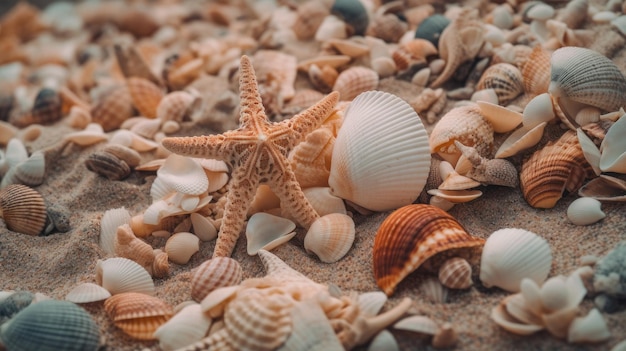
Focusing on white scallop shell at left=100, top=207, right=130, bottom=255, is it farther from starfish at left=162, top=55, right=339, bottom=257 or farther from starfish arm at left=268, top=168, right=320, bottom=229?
starfish arm at left=268, top=168, right=320, bottom=229

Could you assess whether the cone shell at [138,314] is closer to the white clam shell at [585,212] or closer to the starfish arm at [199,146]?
the starfish arm at [199,146]

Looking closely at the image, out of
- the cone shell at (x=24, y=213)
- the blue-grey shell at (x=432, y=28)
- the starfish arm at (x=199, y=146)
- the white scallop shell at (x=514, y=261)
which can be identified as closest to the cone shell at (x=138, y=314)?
the starfish arm at (x=199, y=146)

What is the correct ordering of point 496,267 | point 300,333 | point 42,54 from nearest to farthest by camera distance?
point 300,333 → point 496,267 → point 42,54

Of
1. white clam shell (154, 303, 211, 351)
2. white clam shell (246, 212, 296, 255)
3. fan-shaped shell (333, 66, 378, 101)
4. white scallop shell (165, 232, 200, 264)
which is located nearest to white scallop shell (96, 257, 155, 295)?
white scallop shell (165, 232, 200, 264)

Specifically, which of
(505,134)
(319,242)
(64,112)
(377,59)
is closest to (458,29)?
(377,59)

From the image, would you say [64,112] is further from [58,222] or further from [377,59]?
[377,59]

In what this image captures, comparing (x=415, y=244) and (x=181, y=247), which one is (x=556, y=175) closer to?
(x=415, y=244)

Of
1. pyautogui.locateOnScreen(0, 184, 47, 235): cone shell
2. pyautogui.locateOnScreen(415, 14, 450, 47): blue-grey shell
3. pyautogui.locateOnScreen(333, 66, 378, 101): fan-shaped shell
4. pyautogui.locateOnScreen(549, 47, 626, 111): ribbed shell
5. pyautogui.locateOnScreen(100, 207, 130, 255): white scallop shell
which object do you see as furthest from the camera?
pyautogui.locateOnScreen(415, 14, 450, 47): blue-grey shell
